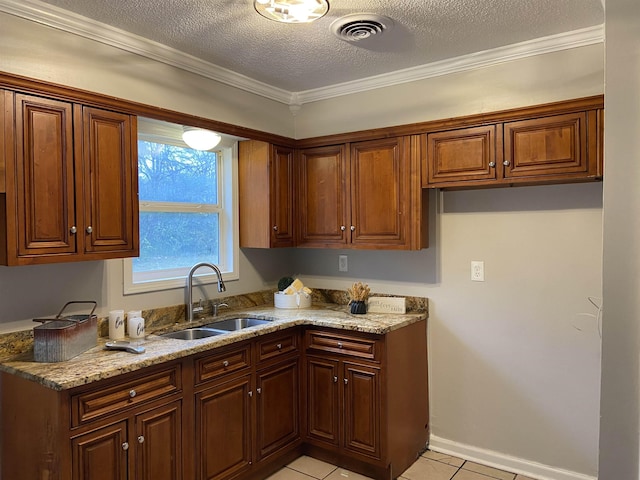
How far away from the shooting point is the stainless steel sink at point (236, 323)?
3061 mm

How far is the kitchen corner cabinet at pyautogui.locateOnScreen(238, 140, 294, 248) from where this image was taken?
3318 millimetres

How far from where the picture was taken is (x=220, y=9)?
222 centimetres

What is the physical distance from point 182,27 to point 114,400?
1.82 metres

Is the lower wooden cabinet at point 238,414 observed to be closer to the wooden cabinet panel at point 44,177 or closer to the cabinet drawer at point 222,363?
the cabinet drawer at point 222,363

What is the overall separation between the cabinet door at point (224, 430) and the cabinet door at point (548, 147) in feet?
6.32

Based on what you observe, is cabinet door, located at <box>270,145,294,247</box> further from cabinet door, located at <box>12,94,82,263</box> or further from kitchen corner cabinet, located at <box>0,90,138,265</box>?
cabinet door, located at <box>12,94,82,263</box>

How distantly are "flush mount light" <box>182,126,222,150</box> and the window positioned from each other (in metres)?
0.10

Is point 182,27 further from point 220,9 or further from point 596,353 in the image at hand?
point 596,353

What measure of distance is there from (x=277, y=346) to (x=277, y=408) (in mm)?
378

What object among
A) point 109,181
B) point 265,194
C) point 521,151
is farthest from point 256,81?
point 521,151

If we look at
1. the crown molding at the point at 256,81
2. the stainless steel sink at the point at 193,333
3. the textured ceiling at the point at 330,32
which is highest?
the textured ceiling at the point at 330,32

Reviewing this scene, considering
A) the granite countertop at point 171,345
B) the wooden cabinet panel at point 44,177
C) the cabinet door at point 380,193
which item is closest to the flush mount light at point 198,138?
the wooden cabinet panel at point 44,177

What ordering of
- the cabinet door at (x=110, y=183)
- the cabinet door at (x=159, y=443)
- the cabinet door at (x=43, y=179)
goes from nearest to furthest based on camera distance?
the cabinet door at (x=43, y=179) → the cabinet door at (x=159, y=443) → the cabinet door at (x=110, y=183)

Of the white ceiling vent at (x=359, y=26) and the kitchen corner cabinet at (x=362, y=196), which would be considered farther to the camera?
the kitchen corner cabinet at (x=362, y=196)
